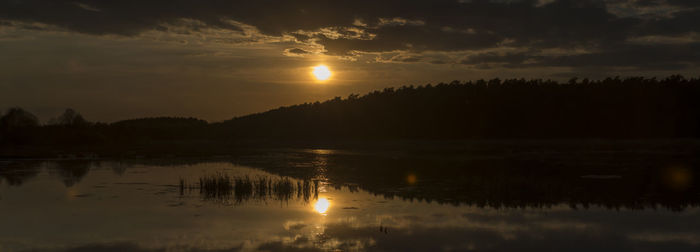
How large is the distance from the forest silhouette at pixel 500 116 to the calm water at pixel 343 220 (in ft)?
235

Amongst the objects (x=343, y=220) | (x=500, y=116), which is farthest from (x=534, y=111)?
(x=343, y=220)

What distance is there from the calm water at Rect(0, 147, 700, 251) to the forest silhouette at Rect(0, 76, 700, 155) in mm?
71513

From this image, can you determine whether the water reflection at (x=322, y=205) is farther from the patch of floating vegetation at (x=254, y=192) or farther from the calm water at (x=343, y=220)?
the patch of floating vegetation at (x=254, y=192)

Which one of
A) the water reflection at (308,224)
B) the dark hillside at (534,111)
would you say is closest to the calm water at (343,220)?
the water reflection at (308,224)

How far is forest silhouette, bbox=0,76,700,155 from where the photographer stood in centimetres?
10012

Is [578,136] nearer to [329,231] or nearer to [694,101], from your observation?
[694,101]

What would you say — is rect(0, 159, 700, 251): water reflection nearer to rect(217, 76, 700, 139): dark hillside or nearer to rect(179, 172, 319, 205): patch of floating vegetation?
rect(179, 172, 319, 205): patch of floating vegetation

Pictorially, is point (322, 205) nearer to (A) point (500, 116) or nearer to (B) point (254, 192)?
(B) point (254, 192)

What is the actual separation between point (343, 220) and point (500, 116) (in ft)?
330

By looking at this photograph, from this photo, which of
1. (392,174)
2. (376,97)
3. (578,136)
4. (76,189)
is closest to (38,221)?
(76,189)

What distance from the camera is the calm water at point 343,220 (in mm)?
15047

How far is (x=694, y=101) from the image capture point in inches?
4114

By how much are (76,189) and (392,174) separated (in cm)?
1718

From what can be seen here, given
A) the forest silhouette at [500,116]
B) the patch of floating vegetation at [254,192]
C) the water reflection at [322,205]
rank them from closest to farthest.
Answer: the water reflection at [322,205]
the patch of floating vegetation at [254,192]
the forest silhouette at [500,116]
